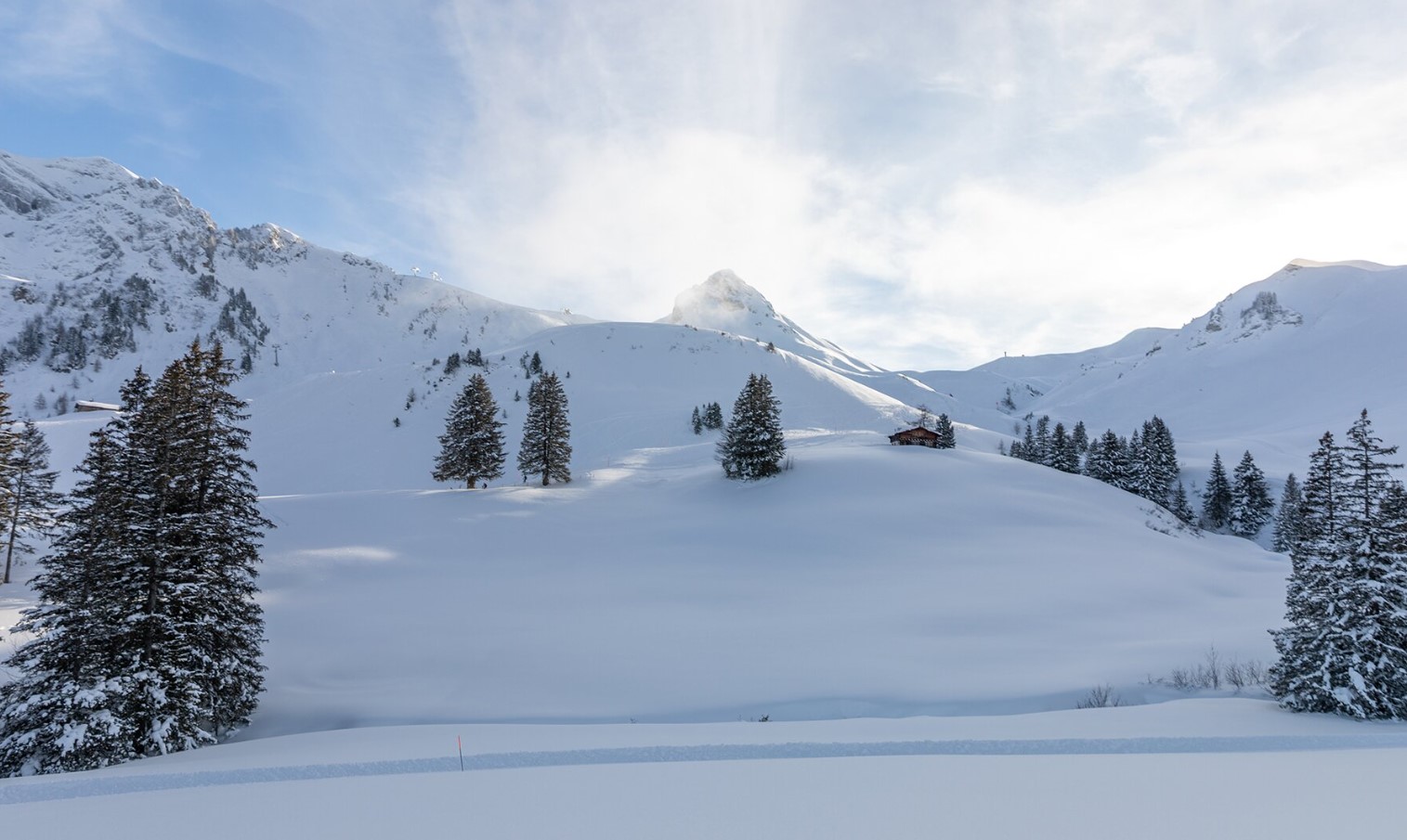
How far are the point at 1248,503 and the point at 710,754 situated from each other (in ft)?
266

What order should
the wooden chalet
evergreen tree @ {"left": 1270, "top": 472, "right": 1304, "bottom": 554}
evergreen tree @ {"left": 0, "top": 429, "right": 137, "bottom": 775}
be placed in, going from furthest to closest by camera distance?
the wooden chalet → evergreen tree @ {"left": 1270, "top": 472, "right": 1304, "bottom": 554} → evergreen tree @ {"left": 0, "top": 429, "right": 137, "bottom": 775}

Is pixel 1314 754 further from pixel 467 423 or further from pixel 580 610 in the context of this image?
pixel 467 423

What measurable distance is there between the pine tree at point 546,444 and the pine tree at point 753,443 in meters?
13.0

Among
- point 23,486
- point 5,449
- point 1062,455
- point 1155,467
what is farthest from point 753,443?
point 1155,467

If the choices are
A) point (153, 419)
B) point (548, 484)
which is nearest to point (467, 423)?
point (548, 484)

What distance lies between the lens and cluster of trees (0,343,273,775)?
1317 centimetres

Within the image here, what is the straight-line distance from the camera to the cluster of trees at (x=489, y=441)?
47125 millimetres

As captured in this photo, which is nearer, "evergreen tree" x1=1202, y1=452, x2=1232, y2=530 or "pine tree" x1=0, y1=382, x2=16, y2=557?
"pine tree" x1=0, y1=382, x2=16, y2=557

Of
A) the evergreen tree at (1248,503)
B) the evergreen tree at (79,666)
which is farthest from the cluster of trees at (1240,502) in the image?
the evergreen tree at (79,666)

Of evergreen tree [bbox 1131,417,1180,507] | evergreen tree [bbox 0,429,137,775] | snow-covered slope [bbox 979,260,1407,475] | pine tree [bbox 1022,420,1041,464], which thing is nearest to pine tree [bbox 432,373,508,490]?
evergreen tree [bbox 0,429,137,775]

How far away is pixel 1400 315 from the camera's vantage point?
506 ft

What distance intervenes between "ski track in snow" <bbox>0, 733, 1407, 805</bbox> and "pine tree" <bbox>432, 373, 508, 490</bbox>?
126ft

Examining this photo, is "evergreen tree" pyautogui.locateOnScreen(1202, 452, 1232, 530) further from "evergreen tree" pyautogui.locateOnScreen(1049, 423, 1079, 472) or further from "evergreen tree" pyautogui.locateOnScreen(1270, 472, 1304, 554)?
"evergreen tree" pyautogui.locateOnScreen(1049, 423, 1079, 472)

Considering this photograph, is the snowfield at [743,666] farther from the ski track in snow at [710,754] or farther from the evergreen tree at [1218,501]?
the evergreen tree at [1218,501]
